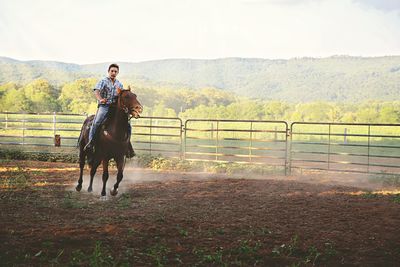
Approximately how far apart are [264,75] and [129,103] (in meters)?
120

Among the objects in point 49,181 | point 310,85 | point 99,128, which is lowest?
point 49,181

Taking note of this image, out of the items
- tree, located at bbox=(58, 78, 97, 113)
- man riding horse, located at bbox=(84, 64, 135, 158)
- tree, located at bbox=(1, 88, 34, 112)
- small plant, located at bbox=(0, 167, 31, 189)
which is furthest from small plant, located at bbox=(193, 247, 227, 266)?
tree, located at bbox=(58, 78, 97, 113)

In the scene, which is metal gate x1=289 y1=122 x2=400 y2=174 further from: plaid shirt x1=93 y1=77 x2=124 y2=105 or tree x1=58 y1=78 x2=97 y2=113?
tree x1=58 y1=78 x2=97 y2=113

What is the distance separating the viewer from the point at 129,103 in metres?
8.77

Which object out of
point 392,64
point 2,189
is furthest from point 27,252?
point 392,64

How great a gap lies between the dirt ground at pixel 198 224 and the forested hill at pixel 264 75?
89707 mm

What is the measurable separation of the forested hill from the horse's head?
298 ft

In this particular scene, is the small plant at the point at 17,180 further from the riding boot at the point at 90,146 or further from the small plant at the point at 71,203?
the riding boot at the point at 90,146

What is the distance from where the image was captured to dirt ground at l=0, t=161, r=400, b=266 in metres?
5.43

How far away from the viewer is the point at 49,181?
11586 mm

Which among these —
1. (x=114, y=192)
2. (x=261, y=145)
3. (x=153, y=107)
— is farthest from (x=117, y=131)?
(x=153, y=107)

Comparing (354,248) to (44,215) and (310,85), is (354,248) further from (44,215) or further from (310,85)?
(310,85)

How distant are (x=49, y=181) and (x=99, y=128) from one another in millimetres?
3038

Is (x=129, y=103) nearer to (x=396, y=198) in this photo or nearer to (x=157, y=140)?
(x=396, y=198)
